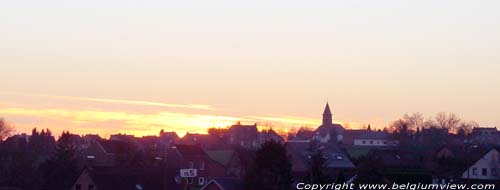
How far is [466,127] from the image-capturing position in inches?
5960

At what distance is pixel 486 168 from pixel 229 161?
21.4m

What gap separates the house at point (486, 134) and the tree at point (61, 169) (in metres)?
87.5

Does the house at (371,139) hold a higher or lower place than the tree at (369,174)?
higher

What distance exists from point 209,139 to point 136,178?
85.8 metres

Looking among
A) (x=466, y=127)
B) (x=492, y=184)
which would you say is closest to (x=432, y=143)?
(x=466, y=127)

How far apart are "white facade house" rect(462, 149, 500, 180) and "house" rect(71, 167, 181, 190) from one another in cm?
2504

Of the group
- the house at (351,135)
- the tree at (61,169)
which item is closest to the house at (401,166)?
the tree at (61,169)

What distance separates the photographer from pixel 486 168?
242 feet

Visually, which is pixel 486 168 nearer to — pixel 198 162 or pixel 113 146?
pixel 198 162

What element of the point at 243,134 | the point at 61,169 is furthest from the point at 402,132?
the point at 61,169

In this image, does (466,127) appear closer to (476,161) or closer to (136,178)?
(476,161)

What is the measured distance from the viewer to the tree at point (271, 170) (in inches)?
1737

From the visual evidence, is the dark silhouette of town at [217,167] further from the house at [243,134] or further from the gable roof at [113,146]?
the house at [243,134]

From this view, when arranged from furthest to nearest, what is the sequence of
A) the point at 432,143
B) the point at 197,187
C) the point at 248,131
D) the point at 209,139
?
the point at 248,131 → the point at 209,139 → the point at 432,143 → the point at 197,187
